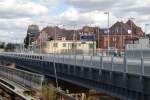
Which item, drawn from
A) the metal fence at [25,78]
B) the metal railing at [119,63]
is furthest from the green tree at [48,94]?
the metal fence at [25,78]

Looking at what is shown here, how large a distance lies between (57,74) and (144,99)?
27.0 meters

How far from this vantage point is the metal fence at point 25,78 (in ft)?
147

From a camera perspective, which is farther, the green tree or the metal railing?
the green tree

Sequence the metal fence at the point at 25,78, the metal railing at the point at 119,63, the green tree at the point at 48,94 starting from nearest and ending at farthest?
the metal railing at the point at 119,63, the green tree at the point at 48,94, the metal fence at the point at 25,78

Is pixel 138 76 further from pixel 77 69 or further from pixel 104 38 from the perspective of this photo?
pixel 104 38

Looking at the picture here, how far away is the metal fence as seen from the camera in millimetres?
44938

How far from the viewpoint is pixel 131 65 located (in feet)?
95.0

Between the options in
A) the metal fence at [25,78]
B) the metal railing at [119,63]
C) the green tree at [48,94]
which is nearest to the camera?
the metal railing at [119,63]

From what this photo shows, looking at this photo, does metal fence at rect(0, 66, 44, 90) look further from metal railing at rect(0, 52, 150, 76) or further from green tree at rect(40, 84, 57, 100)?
green tree at rect(40, 84, 57, 100)

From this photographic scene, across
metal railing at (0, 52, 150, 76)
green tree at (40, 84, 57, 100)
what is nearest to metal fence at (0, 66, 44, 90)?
metal railing at (0, 52, 150, 76)

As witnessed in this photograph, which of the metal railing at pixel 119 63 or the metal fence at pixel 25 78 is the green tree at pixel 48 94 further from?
the metal fence at pixel 25 78

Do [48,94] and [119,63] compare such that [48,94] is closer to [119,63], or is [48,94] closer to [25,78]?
[119,63]

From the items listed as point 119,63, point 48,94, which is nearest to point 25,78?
point 48,94

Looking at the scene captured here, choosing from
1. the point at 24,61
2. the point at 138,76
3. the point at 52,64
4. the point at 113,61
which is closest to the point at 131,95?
the point at 138,76
